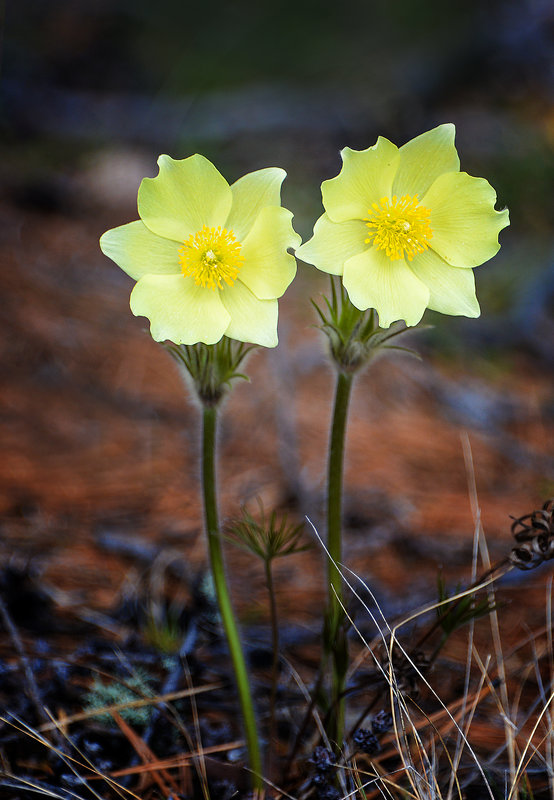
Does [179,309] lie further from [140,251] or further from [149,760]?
[149,760]

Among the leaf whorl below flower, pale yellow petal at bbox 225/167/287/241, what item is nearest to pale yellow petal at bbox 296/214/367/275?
pale yellow petal at bbox 225/167/287/241

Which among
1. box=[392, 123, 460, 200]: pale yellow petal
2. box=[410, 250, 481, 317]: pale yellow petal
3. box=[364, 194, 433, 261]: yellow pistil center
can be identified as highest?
box=[392, 123, 460, 200]: pale yellow petal

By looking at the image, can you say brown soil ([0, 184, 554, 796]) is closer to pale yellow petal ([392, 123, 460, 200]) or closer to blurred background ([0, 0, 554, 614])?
blurred background ([0, 0, 554, 614])

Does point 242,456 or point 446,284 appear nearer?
point 446,284

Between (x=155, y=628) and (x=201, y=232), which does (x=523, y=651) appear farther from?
(x=201, y=232)

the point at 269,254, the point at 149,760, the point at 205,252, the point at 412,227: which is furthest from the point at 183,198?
the point at 149,760

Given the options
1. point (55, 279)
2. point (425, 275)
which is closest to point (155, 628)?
point (425, 275)

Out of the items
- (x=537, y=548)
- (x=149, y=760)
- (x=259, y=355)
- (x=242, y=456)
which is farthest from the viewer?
(x=259, y=355)

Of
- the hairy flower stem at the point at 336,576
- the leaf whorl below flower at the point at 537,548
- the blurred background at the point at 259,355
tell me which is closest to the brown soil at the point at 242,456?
the blurred background at the point at 259,355
